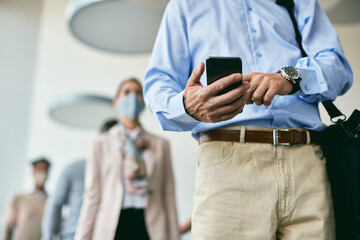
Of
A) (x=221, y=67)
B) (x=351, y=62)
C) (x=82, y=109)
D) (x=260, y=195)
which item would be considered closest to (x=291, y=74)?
(x=221, y=67)

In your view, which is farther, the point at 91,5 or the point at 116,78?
the point at 116,78

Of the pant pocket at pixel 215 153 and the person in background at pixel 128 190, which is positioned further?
the person in background at pixel 128 190

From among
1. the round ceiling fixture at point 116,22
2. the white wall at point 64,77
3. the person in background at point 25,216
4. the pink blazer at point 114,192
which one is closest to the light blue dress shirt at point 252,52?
the round ceiling fixture at point 116,22

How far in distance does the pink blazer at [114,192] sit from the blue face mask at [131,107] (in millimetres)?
181

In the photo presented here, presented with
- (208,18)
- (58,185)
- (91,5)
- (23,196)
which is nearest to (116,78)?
(23,196)

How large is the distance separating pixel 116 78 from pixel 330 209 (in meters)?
7.47

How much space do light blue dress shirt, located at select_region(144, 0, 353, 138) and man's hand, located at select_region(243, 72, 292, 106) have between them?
0.45ft

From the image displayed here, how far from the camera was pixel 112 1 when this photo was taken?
285 cm

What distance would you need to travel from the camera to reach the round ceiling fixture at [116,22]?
2.94 m

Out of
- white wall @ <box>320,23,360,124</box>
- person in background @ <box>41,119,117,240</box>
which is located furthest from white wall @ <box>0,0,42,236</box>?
white wall @ <box>320,23,360,124</box>

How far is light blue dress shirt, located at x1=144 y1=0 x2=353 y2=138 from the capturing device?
151 centimetres

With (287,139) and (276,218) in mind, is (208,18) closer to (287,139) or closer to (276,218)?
(287,139)

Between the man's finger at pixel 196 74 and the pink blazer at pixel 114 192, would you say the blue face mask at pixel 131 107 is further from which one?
the man's finger at pixel 196 74

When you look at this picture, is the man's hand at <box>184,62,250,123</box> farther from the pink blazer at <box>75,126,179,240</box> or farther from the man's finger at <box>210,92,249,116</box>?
the pink blazer at <box>75,126,179,240</box>
